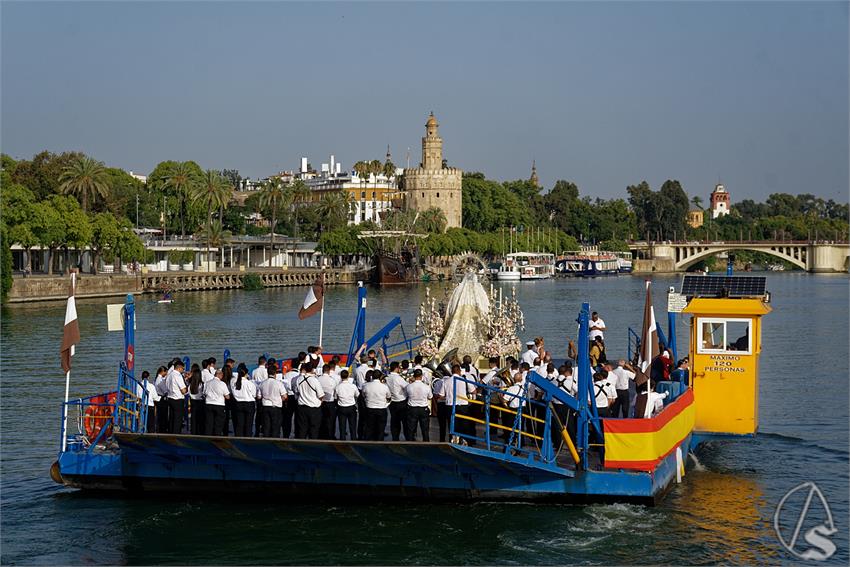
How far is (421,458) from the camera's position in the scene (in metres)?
19.2

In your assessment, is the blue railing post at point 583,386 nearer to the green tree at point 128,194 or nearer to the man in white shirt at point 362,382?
the man in white shirt at point 362,382

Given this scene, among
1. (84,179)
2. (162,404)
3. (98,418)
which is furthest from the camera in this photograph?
(84,179)

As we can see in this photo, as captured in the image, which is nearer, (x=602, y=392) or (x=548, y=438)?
(x=548, y=438)

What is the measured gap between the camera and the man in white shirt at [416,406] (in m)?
19.2

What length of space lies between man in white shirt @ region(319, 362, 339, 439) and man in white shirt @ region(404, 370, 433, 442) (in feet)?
4.35

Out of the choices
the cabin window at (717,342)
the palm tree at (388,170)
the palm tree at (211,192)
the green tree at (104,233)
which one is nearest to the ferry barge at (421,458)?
the cabin window at (717,342)

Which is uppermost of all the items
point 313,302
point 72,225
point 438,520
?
point 72,225

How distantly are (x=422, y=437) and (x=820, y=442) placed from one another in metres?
12.7

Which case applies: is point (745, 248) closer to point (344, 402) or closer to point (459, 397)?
point (459, 397)

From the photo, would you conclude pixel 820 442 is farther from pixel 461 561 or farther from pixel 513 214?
pixel 513 214

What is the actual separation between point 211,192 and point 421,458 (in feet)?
341

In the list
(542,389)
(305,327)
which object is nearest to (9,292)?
(305,327)

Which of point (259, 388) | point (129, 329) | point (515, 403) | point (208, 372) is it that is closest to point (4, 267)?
point (129, 329)

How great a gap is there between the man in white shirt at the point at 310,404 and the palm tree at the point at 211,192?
329 ft
